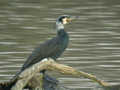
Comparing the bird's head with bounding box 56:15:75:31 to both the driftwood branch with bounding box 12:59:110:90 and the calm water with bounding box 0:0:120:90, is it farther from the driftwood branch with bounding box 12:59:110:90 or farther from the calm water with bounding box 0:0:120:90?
the driftwood branch with bounding box 12:59:110:90

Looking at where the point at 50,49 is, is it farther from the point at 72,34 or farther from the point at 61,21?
the point at 72,34

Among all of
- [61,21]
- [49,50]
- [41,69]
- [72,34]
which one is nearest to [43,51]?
[49,50]

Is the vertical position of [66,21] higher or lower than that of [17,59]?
higher

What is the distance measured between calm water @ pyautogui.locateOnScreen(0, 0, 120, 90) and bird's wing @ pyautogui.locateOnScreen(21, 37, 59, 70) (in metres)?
1.24

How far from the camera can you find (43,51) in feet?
30.6

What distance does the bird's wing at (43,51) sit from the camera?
905 cm

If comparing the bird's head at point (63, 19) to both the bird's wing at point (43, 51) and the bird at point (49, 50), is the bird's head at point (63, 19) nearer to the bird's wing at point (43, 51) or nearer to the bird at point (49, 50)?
the bird at point (49, 50)

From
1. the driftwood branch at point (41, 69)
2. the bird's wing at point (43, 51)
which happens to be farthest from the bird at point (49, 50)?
the driftwood branch at point (41, 69)

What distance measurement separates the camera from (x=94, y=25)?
15719 millimetres

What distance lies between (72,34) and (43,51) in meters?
5.29

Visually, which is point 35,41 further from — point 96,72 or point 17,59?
point 96,72

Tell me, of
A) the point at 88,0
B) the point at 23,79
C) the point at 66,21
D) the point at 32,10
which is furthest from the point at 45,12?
the point at 23,79

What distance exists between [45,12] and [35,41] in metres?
3.60

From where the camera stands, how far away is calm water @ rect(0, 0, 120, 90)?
38.5ft
